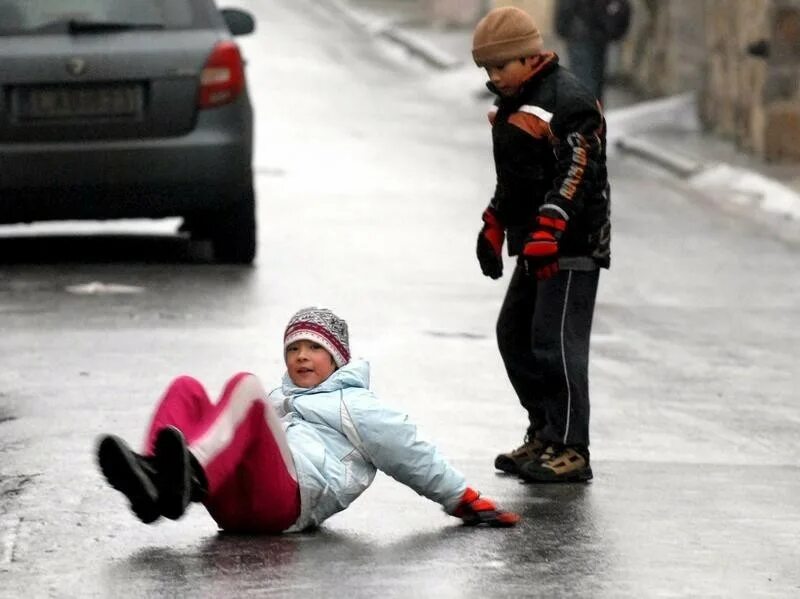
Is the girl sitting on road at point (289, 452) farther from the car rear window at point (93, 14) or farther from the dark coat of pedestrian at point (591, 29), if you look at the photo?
the dark coat of pedestrian at point (591, 29)

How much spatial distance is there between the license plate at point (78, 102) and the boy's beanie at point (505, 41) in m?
5.04

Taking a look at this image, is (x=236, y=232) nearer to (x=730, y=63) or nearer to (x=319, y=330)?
(x=319, y=330)

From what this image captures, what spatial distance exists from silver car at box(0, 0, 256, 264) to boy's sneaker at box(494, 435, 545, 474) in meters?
4.97

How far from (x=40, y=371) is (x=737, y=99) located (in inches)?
492

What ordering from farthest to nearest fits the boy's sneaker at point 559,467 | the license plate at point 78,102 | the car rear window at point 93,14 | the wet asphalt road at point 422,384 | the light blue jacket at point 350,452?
the car rear window at point 93,14 < the license plate at point 78,102 < the boy's sneaker at point 559,467 < the light blue jacket at point 350,452 < the wet asphalt road at point 422,384

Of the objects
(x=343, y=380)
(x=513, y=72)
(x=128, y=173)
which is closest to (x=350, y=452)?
(x=343, y=380)

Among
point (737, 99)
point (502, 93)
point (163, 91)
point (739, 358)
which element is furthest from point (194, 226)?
point (737, 99)

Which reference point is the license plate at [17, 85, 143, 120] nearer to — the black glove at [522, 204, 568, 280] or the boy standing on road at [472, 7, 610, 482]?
the boy standing on road at [472, 7, 610, 482]

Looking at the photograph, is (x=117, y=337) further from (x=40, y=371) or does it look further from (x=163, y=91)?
(x=163, y=91)

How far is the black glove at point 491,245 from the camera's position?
7.86 m

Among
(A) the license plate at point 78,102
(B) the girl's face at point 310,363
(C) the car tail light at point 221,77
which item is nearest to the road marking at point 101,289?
(A) the license plate at point 78,102

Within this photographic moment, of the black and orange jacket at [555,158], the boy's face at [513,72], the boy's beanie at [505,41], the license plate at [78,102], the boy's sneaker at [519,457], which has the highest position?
the boy's beanie at [505,41]

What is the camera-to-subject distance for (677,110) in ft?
74.9

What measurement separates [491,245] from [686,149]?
13.2m
